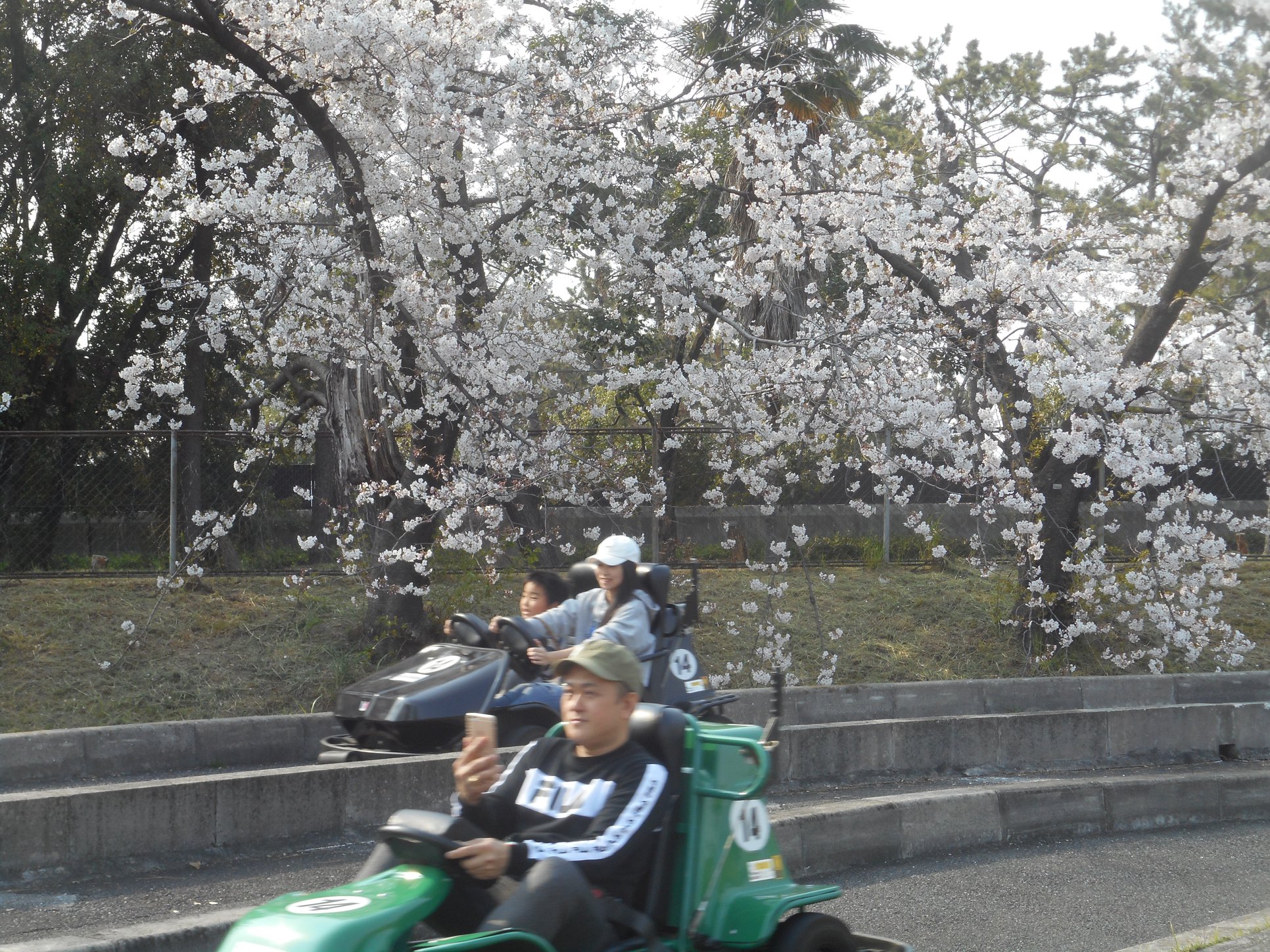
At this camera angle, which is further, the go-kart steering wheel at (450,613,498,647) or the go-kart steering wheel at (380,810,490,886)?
the go-kart steering wheel at (450,613,498,647)

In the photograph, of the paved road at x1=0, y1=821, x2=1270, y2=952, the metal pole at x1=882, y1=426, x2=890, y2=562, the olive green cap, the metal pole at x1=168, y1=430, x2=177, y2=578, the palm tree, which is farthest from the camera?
the metal pole at x1=882, y1=426, x2=890, y2=562

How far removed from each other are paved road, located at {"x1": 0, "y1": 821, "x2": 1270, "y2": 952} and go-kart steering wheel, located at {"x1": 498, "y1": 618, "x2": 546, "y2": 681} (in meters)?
1.63

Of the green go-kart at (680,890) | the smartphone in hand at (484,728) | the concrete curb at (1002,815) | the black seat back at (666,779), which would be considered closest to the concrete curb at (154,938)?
the concrete curb at (1002,815)

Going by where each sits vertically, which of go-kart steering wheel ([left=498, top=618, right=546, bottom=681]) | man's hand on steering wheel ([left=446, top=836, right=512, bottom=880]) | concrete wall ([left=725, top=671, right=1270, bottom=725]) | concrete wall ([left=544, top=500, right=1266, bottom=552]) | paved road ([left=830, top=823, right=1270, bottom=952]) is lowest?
paved road ([left=830, top=823, right=1270, bottom=952])

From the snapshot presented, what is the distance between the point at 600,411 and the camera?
571 inches

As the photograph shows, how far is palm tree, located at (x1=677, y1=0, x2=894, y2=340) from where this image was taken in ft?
49.0

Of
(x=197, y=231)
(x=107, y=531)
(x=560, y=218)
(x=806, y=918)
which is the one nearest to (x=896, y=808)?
(x=806, y=918)

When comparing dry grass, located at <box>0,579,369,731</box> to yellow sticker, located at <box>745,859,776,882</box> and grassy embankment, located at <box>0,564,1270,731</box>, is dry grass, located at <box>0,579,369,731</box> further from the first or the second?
yellow sticker, located at <box>745,859,776,882</box>

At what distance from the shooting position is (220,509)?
583 inches

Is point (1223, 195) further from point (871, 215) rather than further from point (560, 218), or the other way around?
point (560, 218)

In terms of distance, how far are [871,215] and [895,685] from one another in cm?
510

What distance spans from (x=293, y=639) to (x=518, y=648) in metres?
5.99

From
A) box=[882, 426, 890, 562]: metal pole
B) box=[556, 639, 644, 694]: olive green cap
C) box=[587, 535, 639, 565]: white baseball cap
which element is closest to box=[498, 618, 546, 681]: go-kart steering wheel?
box=[587, 535, 639, 565]: white baseball cap

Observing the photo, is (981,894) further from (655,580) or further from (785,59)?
(785,59)
